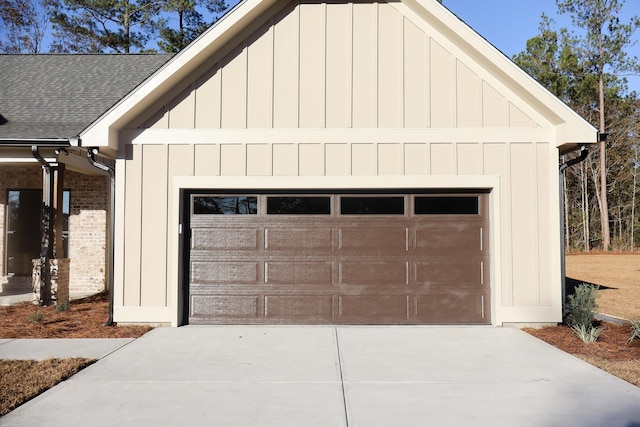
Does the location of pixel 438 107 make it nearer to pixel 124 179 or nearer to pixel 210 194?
pixel 210 194

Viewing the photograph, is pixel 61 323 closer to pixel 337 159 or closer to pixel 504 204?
pixel 337 159

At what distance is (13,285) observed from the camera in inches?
509

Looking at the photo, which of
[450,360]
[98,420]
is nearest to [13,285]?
[98,420]

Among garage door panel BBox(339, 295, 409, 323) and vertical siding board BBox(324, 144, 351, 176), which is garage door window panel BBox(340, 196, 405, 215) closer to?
vertical siding board BBox(324, 144, 351, 176)

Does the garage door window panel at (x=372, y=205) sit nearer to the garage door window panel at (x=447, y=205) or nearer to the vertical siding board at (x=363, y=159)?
the garage door window panel at (x=447, y=205)

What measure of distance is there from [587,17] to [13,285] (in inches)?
1193

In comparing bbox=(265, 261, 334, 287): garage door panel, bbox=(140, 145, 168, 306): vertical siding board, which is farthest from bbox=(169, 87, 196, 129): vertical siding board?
bbox=(265, 261, 334, 287): garage door panel

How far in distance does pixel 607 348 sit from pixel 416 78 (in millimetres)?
5045

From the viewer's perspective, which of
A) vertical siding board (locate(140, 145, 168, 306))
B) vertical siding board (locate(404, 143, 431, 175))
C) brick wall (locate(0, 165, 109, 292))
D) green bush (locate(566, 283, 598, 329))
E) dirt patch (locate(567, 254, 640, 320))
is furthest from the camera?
brick wall (locate(0, 165, 109, 292))

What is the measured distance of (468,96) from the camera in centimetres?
891

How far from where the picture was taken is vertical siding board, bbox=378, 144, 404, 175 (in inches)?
348

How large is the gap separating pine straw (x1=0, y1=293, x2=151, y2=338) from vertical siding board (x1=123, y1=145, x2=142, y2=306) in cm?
63

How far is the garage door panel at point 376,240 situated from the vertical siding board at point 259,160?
1661 millimetres

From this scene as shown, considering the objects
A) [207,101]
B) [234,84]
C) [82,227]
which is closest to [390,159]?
[234,84]
